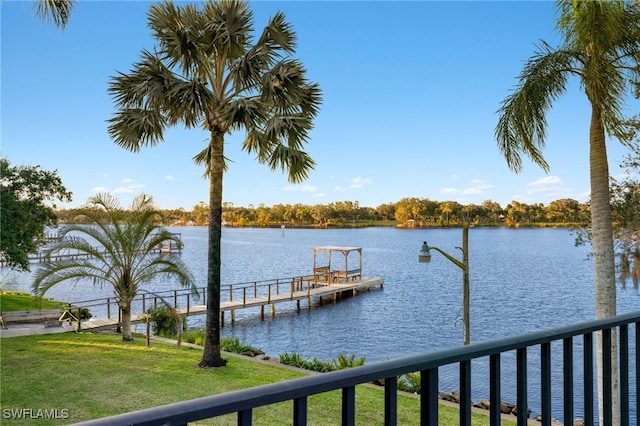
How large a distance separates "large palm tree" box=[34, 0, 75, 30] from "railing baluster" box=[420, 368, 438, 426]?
22.1 ft

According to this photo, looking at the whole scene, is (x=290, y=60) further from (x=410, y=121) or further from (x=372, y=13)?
(x=410, y=121)

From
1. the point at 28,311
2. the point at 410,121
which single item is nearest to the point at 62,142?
the point at 28,311

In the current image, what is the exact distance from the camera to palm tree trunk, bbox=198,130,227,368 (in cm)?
1148

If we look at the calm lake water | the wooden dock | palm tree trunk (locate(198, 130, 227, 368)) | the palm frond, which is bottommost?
the calm lake water

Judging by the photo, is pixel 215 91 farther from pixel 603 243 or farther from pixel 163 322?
pixel 163 322

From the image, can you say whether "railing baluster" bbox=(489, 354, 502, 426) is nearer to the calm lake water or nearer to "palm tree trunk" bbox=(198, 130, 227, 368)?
"palm tree trunk" bbox=(198, 130, 227, 368)

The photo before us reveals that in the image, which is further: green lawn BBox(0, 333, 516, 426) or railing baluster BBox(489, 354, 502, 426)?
green lawn BBox(0, 333, 516, 426)

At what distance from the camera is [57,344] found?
1253 cm

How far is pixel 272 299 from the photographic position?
25.1 metres

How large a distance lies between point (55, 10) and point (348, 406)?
6936mm

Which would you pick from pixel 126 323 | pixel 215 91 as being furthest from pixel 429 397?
pixel 126 323

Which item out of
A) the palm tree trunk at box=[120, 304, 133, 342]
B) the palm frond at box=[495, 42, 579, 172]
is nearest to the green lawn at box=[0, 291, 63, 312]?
the palm tree trunk at box=[120, 304, 133, 342]

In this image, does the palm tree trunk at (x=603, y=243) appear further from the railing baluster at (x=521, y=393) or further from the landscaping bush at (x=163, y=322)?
the landscaping bush at (x=163, y=322)

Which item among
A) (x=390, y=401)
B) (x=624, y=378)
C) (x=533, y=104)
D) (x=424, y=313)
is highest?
(x=533, y=104)
